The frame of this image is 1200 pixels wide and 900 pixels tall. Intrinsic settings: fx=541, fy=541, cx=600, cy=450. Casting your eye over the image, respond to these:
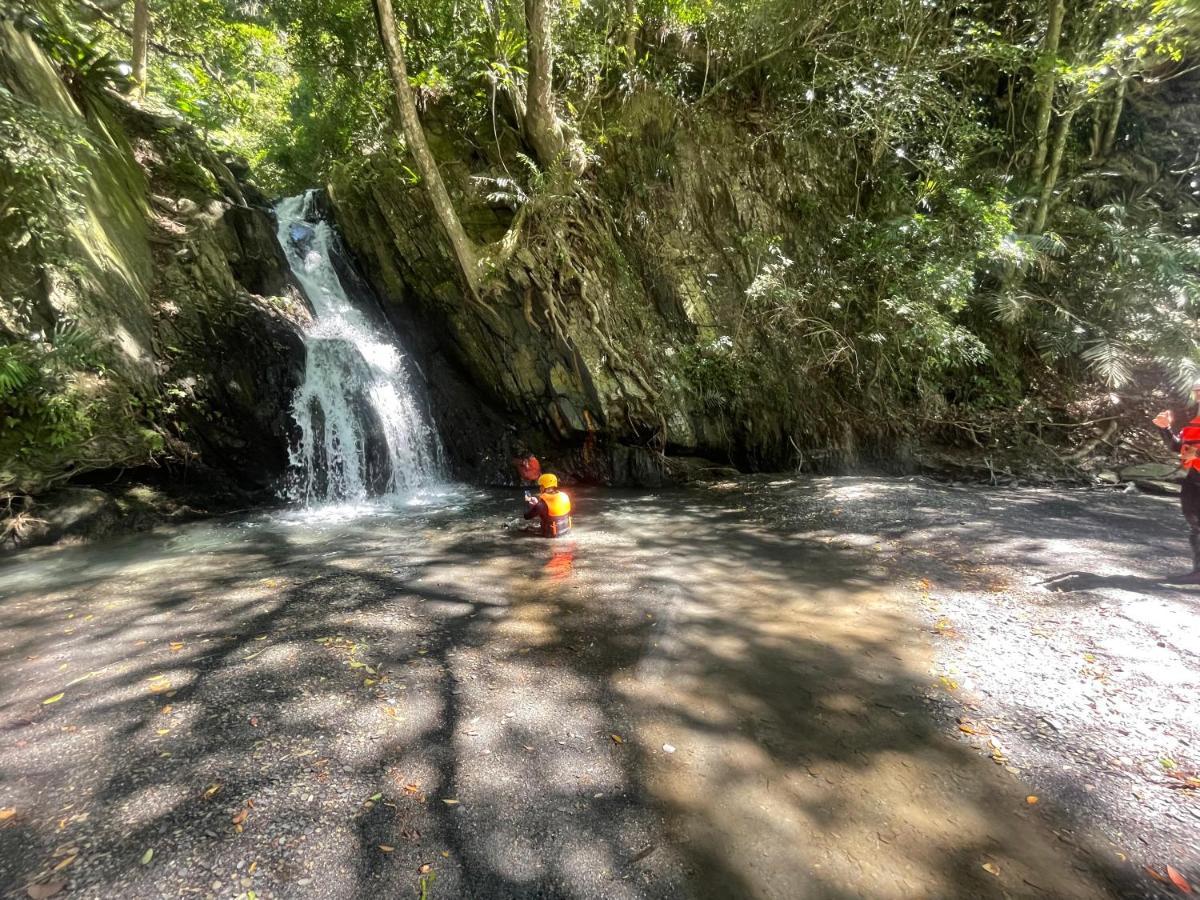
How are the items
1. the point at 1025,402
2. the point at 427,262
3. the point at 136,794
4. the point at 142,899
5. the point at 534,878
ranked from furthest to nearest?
the point at 427,262
the point at 1025,402
the point at 136,794
the point at 534,878
the point at 142,899

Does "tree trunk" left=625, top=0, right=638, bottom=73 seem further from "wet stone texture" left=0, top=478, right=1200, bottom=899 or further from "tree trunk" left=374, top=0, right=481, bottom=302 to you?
"wet stone texture" left=0, top=478, right=1200, bottom=899

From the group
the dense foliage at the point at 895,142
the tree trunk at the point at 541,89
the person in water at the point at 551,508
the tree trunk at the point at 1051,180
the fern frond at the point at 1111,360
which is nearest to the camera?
the person in water at the point at 551,508

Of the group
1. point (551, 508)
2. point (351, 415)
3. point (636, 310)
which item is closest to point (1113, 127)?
point (636, 310)

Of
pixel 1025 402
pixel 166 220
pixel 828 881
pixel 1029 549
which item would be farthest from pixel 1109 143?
pixel 166 220

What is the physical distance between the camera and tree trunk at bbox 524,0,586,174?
28.9ft

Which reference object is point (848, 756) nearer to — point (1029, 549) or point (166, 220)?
point (1029, 549)

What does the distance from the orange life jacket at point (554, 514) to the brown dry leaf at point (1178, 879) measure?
5691 mm

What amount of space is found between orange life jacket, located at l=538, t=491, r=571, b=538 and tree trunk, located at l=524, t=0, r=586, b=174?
22.0ft

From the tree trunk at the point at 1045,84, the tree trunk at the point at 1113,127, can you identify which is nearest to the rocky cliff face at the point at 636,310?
the tree trunk at the point at 1045,84

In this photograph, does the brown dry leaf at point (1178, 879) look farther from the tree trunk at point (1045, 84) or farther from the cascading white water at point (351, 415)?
the tree trunk at point (1045, 84)

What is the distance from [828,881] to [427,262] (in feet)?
39.4

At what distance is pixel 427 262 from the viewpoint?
11.6 m

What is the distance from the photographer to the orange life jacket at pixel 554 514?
6977mm

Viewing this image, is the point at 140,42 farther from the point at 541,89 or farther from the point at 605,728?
the point at 605,728
